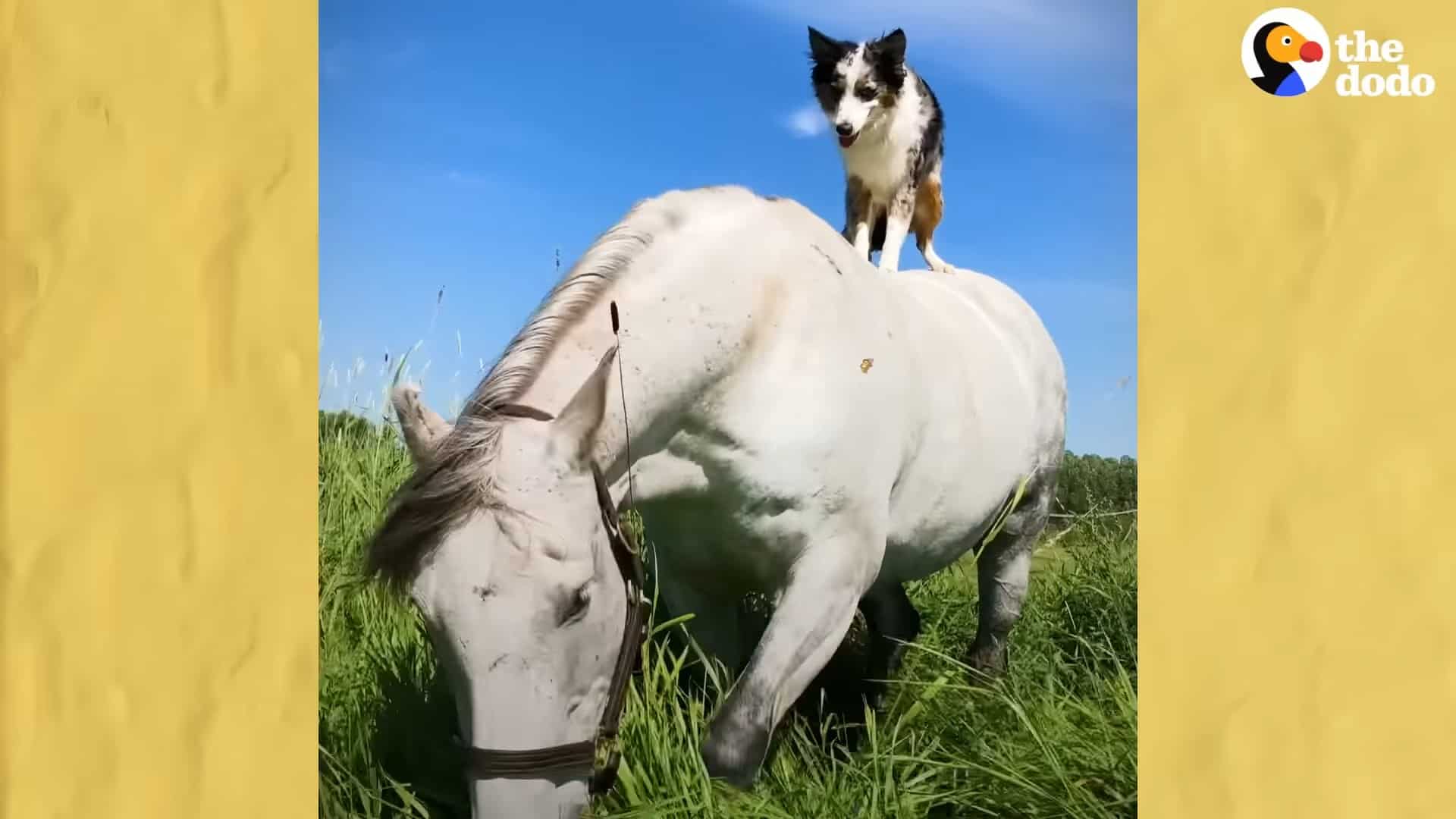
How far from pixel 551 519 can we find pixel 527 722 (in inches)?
13.1

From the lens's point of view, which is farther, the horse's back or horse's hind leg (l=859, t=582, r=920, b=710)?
horse's hind leg (l=859, t=582, r=920, b=710)

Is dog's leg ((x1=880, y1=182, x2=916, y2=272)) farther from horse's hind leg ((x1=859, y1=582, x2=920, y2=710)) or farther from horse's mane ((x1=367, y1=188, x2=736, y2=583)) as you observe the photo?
horse's mane ((x1=367, y1=188, x2=736, y2=583))

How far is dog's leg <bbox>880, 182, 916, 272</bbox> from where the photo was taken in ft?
10.3

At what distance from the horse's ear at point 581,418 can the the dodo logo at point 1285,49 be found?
1.42 metres

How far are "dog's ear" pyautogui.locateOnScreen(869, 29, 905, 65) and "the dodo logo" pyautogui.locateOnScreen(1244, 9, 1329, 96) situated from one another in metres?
1.16

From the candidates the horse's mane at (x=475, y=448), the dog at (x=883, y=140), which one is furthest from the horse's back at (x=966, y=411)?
the horse's mane at (x=475, y=448)

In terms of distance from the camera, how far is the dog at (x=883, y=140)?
2.93 meters

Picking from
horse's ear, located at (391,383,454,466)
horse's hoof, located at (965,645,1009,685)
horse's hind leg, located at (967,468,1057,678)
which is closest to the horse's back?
horse's hind leg, located at (967,468,1057,678)

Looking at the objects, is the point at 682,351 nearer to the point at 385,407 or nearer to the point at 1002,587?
the point at 385,407

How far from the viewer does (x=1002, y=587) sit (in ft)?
10.6

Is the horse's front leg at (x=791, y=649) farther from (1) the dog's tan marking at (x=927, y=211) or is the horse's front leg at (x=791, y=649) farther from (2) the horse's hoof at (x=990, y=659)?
(1) the dog's tan marking at (x=927, y=211)

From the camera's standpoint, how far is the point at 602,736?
1.72 metres

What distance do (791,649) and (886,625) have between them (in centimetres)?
111

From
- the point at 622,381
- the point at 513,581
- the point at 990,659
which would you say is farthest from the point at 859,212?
the point at 513,581
